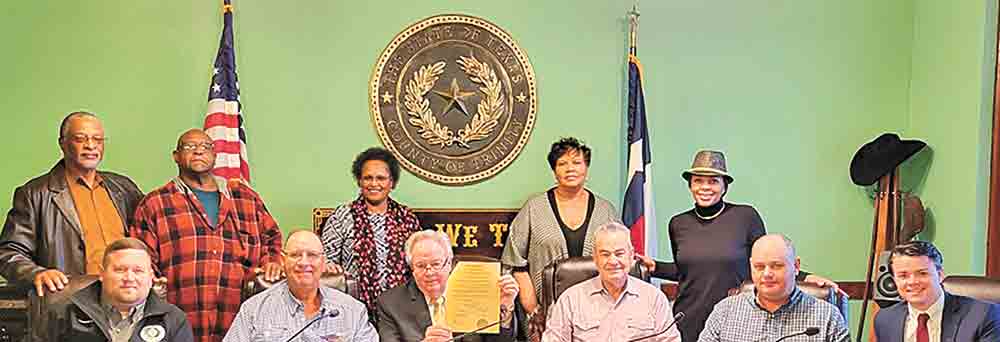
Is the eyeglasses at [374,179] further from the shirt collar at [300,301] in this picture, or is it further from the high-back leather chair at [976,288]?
the high-back leather chair at [976,288]

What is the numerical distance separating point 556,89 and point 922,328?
241 centimetres

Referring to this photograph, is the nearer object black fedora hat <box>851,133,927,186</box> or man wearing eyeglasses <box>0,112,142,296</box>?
man wearing eyeglasses <box>0,112,142,296</box>

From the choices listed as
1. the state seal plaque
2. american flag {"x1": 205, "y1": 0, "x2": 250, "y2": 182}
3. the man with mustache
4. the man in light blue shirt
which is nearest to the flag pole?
the state seal plaque

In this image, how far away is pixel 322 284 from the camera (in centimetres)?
329

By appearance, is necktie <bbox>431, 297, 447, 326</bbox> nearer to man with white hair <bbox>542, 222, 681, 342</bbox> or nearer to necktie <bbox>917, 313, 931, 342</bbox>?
man with white hair <bbox>542, 222, 681, 342</bbox>

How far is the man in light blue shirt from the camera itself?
2.91 m

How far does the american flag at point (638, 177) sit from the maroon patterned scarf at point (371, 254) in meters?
1.27

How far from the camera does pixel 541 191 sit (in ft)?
15.4

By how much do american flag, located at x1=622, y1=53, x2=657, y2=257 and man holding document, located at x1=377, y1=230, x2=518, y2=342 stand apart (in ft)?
5.03

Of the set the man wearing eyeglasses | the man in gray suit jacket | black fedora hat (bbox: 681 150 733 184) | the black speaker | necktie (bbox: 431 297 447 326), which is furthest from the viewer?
the black speaker

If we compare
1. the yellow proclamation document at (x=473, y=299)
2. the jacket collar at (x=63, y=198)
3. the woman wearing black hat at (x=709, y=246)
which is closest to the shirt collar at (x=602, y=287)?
the yellow proclamation document at (x=473, y=299)

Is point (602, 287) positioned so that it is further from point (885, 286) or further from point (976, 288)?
point (885, 286)

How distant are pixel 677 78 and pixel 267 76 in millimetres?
2261

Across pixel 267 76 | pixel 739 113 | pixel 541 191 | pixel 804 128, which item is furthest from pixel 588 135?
pixel 267 76
